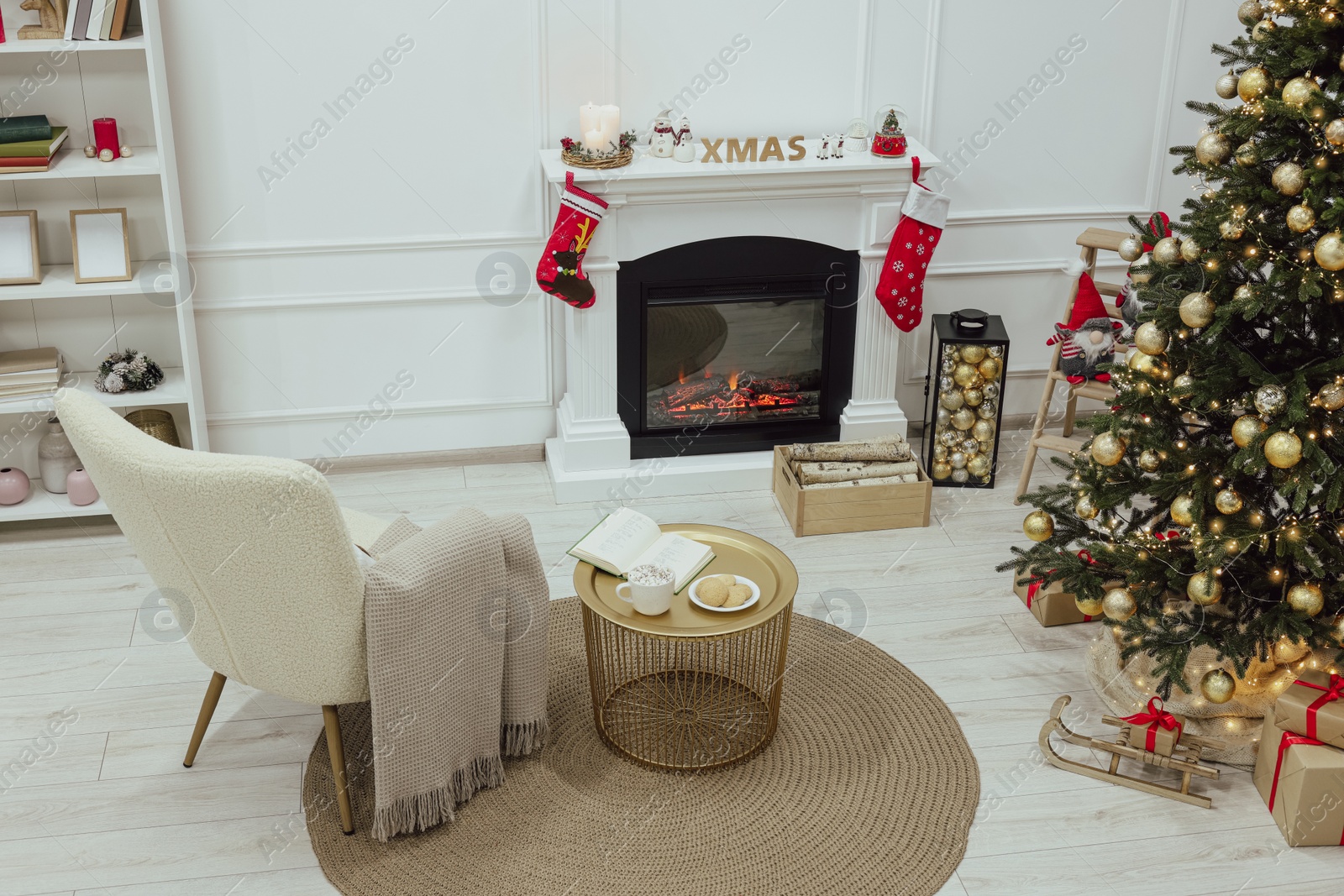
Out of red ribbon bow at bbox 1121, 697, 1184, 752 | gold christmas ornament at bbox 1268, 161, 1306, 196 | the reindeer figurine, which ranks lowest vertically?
→ red ribbon bow at bbox 1121, 697, 1184, 752

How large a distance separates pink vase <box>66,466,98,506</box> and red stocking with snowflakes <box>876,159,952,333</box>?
269cm

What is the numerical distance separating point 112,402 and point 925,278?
2.83 metres

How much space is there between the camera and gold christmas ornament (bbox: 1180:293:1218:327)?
2.67m

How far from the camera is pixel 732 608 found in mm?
2816

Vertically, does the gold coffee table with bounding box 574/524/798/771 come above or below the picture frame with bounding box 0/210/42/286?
below

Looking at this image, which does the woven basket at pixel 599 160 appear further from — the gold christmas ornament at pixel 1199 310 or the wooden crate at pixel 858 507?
the gold christmas ornament at pixel 1199 310

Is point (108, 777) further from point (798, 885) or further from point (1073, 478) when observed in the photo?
point (1073, 478)

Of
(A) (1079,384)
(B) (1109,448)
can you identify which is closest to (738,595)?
(B) (1109,448)

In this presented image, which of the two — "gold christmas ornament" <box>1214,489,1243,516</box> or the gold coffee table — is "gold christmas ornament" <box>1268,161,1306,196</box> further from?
the gold coffee table

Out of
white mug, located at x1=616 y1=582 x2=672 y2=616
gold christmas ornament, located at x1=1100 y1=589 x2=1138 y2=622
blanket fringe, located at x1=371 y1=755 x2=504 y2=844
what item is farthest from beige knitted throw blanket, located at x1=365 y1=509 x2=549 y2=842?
gold christmas ornament, located at x1=1100 y1=589 x2=1138 y2=622

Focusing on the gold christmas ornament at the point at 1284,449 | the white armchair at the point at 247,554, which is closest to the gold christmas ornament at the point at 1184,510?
the gold christmas ornament at the point at 1284,449

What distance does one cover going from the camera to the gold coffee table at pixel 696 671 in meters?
2.81

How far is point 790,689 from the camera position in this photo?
3.30 m

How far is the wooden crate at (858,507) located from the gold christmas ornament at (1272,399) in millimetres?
1537
